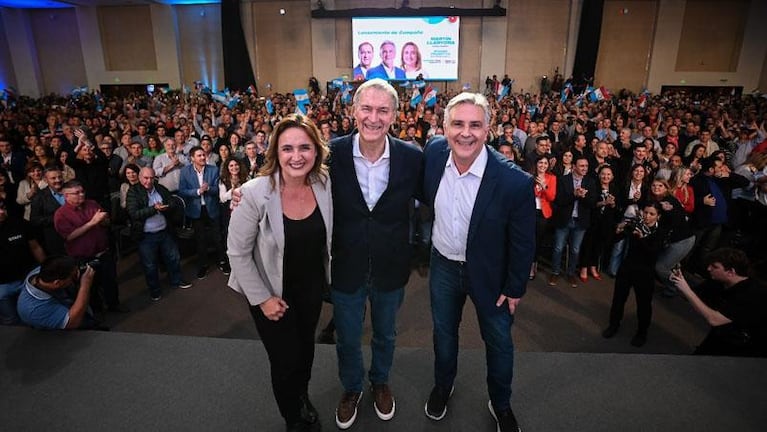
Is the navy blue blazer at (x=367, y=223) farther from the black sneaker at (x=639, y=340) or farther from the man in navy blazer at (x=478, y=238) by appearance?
the black sneaker at (x=639, y=340)

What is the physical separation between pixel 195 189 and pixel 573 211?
4141 mm

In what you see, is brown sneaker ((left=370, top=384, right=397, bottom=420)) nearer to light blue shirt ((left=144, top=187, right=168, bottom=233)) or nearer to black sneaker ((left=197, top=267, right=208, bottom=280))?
light blue shirt ((left=144, top=187, right=168, bottom=233))

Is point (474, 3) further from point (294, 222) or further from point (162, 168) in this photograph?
point (294, 222)

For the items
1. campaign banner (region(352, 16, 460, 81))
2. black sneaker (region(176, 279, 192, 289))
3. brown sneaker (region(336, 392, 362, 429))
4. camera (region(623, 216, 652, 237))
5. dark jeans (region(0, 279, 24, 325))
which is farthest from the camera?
campaign banner (region(352, 16, 460, 81))

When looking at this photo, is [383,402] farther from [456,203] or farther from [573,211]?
[573,211]

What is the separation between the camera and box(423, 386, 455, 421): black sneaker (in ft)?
6.69

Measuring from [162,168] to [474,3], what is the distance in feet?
45.0

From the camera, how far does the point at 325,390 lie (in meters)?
2.21

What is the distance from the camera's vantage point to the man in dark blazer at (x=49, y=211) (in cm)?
388

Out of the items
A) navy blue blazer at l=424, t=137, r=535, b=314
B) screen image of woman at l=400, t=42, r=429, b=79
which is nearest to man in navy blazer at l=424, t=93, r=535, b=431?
navy blue blazer at l=424, t=137, r=535, b=314

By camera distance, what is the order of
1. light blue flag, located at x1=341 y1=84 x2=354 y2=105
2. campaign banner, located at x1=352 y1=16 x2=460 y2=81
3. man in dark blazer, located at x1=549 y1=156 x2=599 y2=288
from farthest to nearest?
1. campaign banner, located at x1=352 y1=16 x2=460 y2=81
2. light blue flag, located at x1=341 y1=84 x2=354 y2=105
3. man in dark blazer, located at x1=549 y1=156 x2=599 y2=288

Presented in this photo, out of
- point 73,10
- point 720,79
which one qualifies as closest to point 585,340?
point 720,79

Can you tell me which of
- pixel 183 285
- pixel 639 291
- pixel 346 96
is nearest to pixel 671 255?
pixel 639 291

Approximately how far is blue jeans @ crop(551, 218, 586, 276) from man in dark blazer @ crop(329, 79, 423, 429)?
10.4 feet
